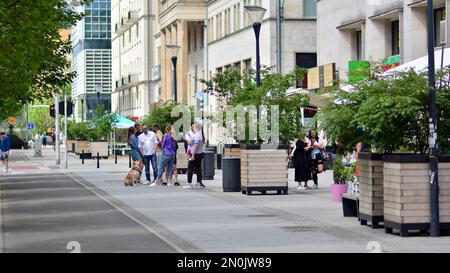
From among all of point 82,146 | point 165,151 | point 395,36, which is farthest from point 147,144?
point 82,146

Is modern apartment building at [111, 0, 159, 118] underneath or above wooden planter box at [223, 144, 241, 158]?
above

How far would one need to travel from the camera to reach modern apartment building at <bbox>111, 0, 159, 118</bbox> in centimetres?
11288

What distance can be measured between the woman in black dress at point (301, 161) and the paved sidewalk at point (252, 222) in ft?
1.34

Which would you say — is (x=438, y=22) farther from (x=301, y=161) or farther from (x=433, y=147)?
(x=433, y=147)

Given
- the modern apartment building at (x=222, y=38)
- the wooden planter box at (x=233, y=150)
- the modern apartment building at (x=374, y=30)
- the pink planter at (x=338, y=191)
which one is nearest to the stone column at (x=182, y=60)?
the modern apartment building at (x=222, y=38)

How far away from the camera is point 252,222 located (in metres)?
20.5

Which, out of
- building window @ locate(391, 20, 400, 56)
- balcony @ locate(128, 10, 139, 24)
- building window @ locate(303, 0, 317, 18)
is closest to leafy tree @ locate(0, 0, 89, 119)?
building window @ locate(391, 20, 400, 56)

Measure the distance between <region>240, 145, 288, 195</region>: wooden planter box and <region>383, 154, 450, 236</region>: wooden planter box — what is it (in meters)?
11.0

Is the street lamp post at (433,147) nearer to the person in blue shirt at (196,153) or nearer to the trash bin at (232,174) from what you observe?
the trash bin at (232,174)

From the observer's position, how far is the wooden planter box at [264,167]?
A: 2850cm

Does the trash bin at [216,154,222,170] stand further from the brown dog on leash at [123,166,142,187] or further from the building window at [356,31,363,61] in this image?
the brown dog on leash at [123,166,142,187]

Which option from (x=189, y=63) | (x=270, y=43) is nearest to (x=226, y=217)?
(x=270, y=43)

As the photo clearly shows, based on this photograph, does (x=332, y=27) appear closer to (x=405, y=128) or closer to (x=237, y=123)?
(x=237, y=123)
